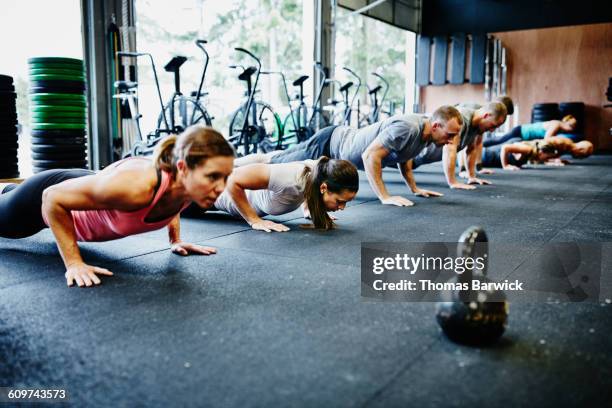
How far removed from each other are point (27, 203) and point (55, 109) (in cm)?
224

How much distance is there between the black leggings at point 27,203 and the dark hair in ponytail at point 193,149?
60 centimetres

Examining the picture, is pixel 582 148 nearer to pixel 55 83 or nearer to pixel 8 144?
pixel 55 83

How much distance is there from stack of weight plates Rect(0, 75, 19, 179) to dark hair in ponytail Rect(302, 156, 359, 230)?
2436 mm

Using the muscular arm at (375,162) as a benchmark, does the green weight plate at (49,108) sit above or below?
above

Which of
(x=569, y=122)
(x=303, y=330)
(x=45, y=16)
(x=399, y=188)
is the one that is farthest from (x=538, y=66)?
(x=303, y=330)

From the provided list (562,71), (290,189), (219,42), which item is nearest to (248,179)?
(290,189)

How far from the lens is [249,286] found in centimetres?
176

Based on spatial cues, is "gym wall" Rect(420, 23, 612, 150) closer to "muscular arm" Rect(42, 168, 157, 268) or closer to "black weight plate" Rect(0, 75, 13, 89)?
"black weight plate" Rect(0, 75, 13, 89)

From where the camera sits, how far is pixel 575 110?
9141mm

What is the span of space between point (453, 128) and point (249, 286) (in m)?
2.02

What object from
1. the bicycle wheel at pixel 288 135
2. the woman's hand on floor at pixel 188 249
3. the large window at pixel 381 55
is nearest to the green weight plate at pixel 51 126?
the woman's hand on floor at pixel 188 249

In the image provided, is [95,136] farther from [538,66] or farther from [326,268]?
[538,66]

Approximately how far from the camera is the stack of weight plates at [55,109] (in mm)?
3910

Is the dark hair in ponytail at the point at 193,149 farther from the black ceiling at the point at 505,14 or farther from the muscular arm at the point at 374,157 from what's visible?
the black ceiling at the point at 505,14
